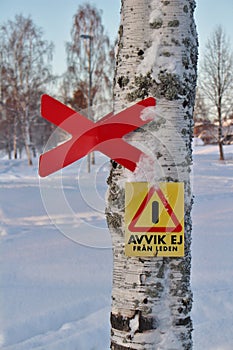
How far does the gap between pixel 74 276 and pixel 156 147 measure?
2.79 m

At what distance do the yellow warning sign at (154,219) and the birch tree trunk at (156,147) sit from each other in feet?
0.07

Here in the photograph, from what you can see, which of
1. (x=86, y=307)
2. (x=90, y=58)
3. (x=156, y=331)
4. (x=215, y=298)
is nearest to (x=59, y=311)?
(x=86, y=307)

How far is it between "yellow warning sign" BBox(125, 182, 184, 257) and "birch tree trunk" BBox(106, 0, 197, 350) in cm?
2

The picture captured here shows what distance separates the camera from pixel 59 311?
308 cm

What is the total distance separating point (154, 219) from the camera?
119 centimetres

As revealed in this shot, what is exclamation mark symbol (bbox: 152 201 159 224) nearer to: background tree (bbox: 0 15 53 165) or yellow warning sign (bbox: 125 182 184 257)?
yellow warning sign (bbox: 125 182 184 257)

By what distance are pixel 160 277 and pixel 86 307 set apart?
2.07 meters

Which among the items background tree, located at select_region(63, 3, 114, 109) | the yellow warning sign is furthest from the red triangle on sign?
background tree, located at select_region(63, 3, 114, 109)

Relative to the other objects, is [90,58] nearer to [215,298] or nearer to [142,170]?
[215,298]

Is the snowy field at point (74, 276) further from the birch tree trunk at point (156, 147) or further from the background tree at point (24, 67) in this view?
the background tree at point (24, 67)

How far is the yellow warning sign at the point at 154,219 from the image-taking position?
1196 millimetres

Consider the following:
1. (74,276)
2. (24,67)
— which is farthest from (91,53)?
(74,276)

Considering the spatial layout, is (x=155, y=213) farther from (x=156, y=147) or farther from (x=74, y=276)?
(x=74, y=276)

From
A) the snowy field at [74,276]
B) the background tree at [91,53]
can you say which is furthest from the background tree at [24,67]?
the snowy field at [74,276]
